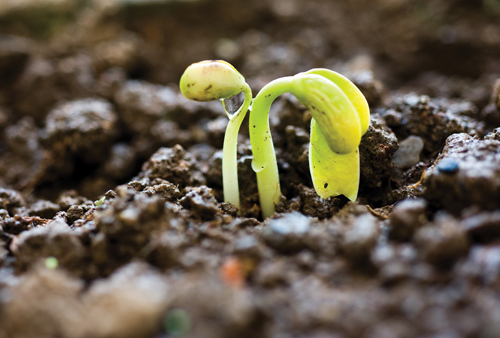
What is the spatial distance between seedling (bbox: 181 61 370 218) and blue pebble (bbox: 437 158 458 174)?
0.23 m

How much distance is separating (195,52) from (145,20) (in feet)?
1.68

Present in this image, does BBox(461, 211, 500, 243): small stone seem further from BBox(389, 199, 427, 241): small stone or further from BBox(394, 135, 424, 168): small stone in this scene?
BBox(394, 135, 424, 168): small stone

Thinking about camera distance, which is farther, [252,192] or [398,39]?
[398,39]

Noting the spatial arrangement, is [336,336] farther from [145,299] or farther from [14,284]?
[14,284]

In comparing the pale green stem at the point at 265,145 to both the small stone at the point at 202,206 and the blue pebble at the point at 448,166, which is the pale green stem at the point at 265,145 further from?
the blue pebble at the point at 448,166

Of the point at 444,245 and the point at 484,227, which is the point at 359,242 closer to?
the point at 444,245

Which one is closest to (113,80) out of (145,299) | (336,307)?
(145,299)

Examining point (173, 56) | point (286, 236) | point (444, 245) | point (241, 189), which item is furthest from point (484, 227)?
point (173, 56)

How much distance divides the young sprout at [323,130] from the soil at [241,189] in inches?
3.4

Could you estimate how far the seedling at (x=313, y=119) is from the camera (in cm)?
105

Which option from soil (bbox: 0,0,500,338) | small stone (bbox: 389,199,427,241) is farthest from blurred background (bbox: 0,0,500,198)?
small stone (bbox: 389,199,427,241)

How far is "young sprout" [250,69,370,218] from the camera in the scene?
1.04 m

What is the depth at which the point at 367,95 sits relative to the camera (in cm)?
165

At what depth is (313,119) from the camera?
1179mm
